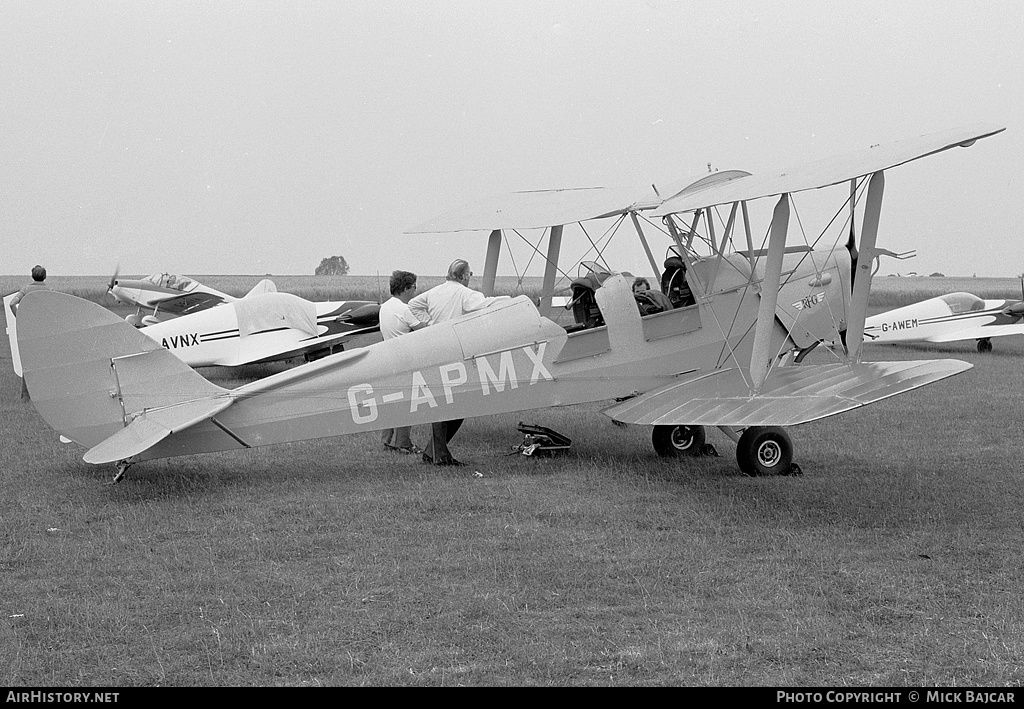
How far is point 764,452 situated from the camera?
7.20m

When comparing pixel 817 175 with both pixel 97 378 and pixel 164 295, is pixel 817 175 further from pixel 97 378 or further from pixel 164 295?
pixel 164 295

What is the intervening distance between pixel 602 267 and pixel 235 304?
810 cm

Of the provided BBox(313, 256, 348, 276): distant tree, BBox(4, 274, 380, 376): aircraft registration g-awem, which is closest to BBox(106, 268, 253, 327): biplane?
BBox(4, 274, 380, 376): aircraft registration g-awem

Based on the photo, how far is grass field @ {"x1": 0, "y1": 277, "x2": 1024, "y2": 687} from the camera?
3.73 m

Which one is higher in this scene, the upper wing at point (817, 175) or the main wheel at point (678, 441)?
the upper wing at point (817, 175)

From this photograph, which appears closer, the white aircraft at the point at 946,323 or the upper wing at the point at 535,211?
the upper wing at the point at 535,211

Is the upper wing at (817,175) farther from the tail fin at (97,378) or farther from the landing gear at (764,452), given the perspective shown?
the tail fin at (97,378)

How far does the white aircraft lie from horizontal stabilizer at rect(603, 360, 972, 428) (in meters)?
10.7

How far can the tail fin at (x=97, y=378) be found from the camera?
6387 mm

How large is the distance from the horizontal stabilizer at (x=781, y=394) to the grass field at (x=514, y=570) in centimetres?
54

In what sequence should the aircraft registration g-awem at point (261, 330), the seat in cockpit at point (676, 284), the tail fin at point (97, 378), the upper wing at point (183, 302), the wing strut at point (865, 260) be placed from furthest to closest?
the upper wing at point (183, 302), the aircraft registration g-awem at point (261, 330), the seat in cockpit at point (676, 284), the wing strut at point (865, 260), the tail fin at point (97, 378)

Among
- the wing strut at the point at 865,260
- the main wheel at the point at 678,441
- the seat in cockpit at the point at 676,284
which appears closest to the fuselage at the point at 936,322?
the main wheel at the point at 678,441

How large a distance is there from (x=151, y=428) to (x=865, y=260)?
5.17 m
